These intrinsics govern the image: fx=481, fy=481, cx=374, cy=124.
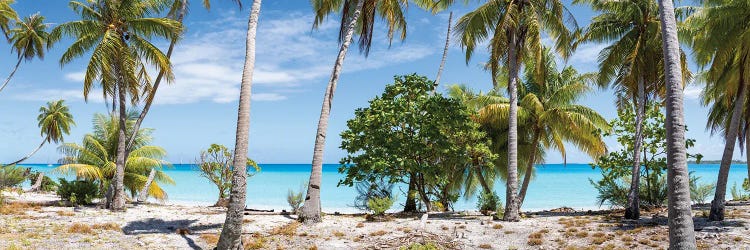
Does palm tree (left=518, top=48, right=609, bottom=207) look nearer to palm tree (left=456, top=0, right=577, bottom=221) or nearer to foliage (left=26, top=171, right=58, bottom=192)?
palm tree (left=456, top=0, right=577, bottom=221)

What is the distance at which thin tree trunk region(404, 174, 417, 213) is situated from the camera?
1716 centimetres

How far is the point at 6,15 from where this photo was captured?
19.0 m

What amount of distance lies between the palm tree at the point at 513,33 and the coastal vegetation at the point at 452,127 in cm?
5

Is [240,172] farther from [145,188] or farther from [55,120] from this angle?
[55,120]

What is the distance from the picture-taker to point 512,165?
14.4 metres

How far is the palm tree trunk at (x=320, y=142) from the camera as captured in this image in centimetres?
1397

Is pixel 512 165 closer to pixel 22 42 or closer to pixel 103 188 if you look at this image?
pixel 103 188

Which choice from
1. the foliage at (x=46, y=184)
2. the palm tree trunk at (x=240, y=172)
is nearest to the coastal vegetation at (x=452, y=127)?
the palm tree trunk at (x=240, y=172)

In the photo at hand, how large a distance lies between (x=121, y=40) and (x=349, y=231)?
398 inches

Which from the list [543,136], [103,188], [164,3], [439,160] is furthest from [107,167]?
[543,136]

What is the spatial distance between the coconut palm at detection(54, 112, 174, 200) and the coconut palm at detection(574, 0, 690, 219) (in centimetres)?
1804

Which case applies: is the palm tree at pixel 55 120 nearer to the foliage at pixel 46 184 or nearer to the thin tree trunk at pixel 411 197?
the foliage at pixel 46 184

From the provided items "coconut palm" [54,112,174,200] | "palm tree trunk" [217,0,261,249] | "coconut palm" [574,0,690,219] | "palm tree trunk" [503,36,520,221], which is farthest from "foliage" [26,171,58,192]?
"coconut palm" [574,0,690,219]

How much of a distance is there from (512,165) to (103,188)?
15.9 metres
